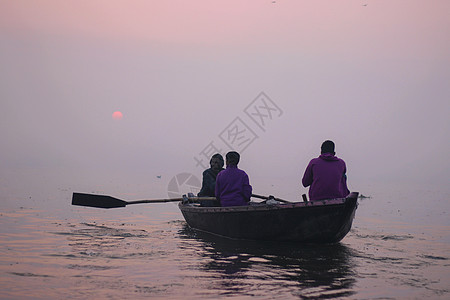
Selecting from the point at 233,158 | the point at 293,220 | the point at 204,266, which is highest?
the point at 233,158

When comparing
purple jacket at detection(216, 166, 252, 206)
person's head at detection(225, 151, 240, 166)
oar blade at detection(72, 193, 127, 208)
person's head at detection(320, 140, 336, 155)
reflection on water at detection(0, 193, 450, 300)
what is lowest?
reflection on water at detection(0, 193, 450, 300)

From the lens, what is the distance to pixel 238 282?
771 centimetres

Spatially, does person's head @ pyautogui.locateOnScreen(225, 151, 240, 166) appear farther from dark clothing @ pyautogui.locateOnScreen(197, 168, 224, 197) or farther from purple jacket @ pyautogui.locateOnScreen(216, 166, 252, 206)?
dark clothing @ pyautogui.locateOnScreen(197, 168, 224, 197)

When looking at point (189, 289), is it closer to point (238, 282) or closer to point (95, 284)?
point (238, 282)

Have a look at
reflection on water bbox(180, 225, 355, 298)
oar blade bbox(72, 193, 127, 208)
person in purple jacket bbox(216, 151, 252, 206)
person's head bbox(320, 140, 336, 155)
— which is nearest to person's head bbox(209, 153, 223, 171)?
person in purple jacket bbox(216, 151, 252, 206)

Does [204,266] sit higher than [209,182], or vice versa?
[209,182]

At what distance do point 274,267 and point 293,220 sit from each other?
2.25m

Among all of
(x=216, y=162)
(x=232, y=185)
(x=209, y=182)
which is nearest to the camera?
(x=232, y=185)

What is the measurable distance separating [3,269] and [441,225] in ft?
57.7

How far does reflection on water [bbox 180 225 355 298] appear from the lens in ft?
24.1

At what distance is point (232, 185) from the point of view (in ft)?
40.6

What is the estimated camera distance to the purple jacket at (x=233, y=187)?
12180 millimetres

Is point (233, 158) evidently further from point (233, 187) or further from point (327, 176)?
point (327, 176)

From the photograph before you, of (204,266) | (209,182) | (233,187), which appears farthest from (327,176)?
(209,182)
